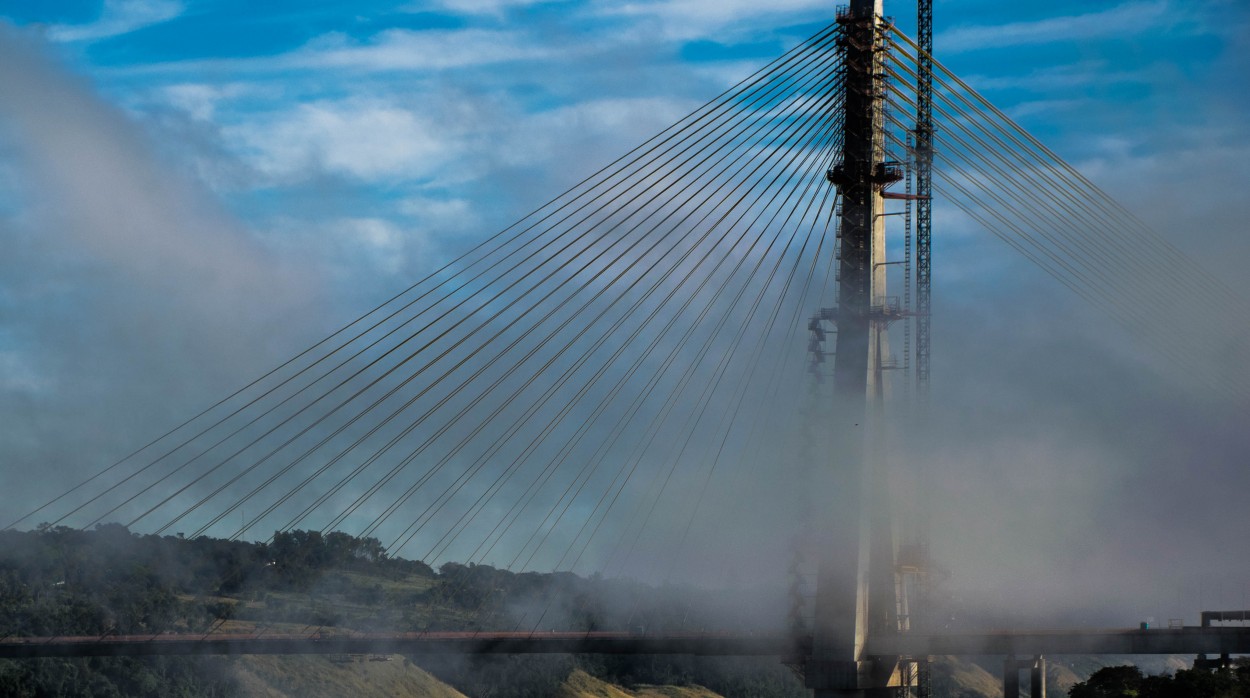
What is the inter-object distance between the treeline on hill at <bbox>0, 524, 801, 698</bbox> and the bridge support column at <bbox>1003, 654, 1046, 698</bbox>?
3805 centimetres

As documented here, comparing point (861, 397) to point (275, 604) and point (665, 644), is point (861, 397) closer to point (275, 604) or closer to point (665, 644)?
point (665, 644)

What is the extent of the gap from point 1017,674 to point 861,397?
15.9 metres

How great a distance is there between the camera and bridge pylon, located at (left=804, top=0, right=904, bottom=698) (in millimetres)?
62531

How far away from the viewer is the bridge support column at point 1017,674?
221 feet

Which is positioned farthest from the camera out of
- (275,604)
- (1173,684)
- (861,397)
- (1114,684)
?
(275,604)

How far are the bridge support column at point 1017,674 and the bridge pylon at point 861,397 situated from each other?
5960 millimetres

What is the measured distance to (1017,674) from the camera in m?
67.2

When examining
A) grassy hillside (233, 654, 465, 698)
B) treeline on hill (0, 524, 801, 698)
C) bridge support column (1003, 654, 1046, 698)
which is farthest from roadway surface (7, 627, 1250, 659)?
grassy hillside (233, 654, 465, 698)

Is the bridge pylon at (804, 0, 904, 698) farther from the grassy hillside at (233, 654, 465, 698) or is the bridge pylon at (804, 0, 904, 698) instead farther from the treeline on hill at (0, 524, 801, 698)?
the grassy hillside at (233, 654, 465, 698)

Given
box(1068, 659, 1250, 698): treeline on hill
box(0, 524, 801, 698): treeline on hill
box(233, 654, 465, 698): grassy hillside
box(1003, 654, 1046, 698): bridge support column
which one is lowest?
box(1003, 654, 1046, 698): bridge support column

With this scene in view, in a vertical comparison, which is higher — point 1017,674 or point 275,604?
point 275,604

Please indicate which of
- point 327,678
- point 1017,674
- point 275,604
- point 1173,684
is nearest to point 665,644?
point 1017,674

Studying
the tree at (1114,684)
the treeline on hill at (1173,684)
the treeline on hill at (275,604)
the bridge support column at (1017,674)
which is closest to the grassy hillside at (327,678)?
the treeline on hill at (275,604)

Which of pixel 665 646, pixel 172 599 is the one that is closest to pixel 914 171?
pixel 665 646
